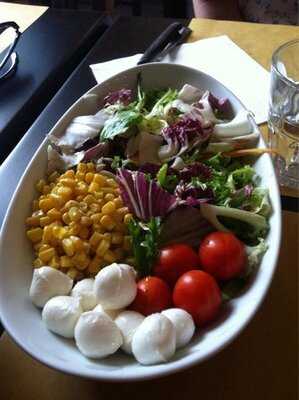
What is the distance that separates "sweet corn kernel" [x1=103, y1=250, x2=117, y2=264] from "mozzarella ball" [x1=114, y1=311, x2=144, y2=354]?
0.10 metres

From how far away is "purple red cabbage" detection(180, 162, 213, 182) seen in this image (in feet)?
2.57

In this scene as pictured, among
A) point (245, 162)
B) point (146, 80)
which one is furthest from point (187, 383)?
point (146, 80)

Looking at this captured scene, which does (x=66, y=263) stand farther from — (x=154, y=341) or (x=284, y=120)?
(x=284, y=120)

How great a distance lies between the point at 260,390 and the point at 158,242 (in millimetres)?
223

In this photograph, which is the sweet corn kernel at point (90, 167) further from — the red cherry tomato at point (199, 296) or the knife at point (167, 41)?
the knife at point (167, 41)

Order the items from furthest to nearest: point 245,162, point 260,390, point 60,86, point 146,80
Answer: point 60,86 → point 146,80 → point 245,162 → point 260,390

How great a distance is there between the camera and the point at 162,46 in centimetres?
118

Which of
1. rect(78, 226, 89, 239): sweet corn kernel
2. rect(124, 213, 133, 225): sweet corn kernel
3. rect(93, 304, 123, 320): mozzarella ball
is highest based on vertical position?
rect(78, 226, 89, 239): sweet corn kernel

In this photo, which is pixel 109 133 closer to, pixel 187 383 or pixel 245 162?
pixel 245 162

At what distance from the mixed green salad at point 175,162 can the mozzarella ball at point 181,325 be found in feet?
0.24

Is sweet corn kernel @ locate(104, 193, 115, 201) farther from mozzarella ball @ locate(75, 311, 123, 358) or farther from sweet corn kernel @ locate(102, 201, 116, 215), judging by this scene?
mozzarella ball @ locate(75, 311, 123, 358)

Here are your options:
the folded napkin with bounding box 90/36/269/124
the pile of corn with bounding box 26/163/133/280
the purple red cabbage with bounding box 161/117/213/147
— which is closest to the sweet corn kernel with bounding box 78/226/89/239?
the pile of corn with bounding box 26/163/133/280

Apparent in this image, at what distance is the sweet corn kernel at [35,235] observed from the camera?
73 centimetres

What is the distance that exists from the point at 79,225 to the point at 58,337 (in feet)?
0.55
